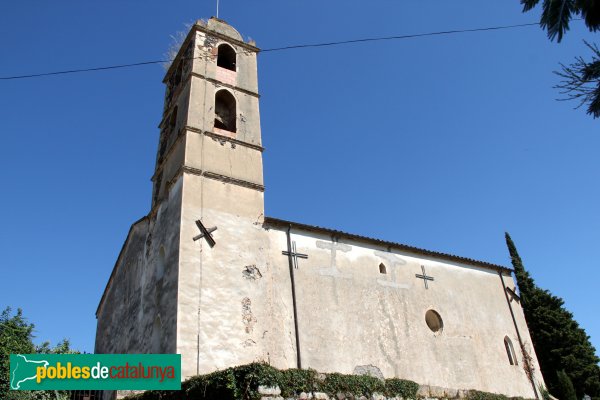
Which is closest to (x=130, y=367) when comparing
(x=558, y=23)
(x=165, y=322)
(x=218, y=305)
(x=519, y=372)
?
(x=165, y=322)

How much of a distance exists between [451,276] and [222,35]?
13.3 m

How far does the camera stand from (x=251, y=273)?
1511 cm

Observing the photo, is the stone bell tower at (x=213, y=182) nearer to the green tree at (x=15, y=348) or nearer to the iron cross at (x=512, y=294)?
the green tree at (x=15, y=348)

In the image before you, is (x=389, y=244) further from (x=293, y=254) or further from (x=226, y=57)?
(x=226, y=57)

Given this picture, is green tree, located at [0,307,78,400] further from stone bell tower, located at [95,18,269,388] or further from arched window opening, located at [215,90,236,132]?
arched window opening, located at [215,90,236,132]

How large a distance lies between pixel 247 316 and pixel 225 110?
8565 millimetres

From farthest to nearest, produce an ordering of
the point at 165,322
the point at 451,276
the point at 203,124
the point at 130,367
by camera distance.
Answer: the point at 451,276 < the point at 203,124 < the point at 165,322 < the point at 130,367

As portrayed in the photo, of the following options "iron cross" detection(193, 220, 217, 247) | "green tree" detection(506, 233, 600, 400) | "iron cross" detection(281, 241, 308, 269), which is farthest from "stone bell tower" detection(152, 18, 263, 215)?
"green tree" detection(506, 233, 600, 400)

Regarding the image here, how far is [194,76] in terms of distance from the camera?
1859 centimetres

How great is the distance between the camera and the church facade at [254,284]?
14.3 m

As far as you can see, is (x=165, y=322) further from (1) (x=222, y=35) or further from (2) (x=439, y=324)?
(1) (x=222, y=35)

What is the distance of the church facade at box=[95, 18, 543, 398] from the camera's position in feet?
46.9

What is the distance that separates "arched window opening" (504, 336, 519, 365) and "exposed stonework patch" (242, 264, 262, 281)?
436 inches

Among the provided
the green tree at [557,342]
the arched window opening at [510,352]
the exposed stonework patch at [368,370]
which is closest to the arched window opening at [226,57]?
the exposed stonework patch at [368,370]
